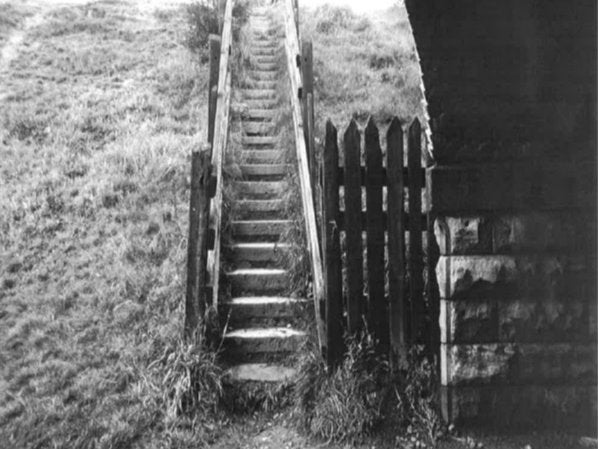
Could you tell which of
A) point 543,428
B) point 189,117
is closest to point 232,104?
point 189,117

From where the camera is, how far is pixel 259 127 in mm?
8508

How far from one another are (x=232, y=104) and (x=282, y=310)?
4.72 m

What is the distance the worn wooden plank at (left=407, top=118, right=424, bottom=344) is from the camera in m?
4.21

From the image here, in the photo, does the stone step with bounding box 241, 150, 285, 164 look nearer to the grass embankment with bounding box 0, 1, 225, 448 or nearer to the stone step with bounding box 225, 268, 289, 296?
the grass embankment with bounding box 0, 1, 225, 448

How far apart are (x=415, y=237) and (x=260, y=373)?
178 cm

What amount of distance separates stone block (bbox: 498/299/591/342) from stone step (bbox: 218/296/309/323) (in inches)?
79.0

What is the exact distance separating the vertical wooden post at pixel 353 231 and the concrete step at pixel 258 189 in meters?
2.66

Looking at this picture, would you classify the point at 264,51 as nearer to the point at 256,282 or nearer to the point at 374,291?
the point at 256,282

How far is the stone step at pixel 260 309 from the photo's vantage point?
17.4 ft

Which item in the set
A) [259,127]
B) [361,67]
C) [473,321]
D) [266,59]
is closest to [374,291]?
[473,321]

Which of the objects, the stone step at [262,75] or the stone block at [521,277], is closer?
the stone block at [521,277]

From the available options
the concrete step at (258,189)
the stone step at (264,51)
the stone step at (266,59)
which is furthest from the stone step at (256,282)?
the stone step at (264,51)

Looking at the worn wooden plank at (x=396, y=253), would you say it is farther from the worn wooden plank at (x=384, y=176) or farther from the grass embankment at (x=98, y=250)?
the grass embankment at (x=98, y=250)

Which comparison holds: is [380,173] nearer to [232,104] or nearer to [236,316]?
[236,316]
